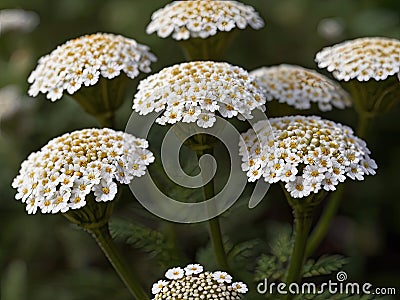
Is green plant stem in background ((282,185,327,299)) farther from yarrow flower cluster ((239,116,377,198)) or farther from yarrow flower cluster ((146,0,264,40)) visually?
yarrow flower cluster ((146,0,264,40))

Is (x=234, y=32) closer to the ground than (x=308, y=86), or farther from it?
farther from it

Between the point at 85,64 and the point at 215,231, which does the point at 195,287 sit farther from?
the point at 85,64

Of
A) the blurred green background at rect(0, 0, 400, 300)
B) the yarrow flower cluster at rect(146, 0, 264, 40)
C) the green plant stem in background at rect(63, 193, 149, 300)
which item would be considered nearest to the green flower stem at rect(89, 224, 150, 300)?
the green plant stem in background at rect(63, 193, 149, 300)

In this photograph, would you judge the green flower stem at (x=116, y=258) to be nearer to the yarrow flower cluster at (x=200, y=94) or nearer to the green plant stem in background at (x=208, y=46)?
the yarrow flower cluster at (x=200, y=94)

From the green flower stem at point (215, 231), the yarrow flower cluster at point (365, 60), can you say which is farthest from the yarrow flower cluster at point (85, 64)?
the yarrow flower cluster at point (365, 60)

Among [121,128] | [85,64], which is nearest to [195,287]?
[85,64]

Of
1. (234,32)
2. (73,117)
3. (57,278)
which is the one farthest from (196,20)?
(57,278)

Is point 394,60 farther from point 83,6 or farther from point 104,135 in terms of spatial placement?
point 83,6
